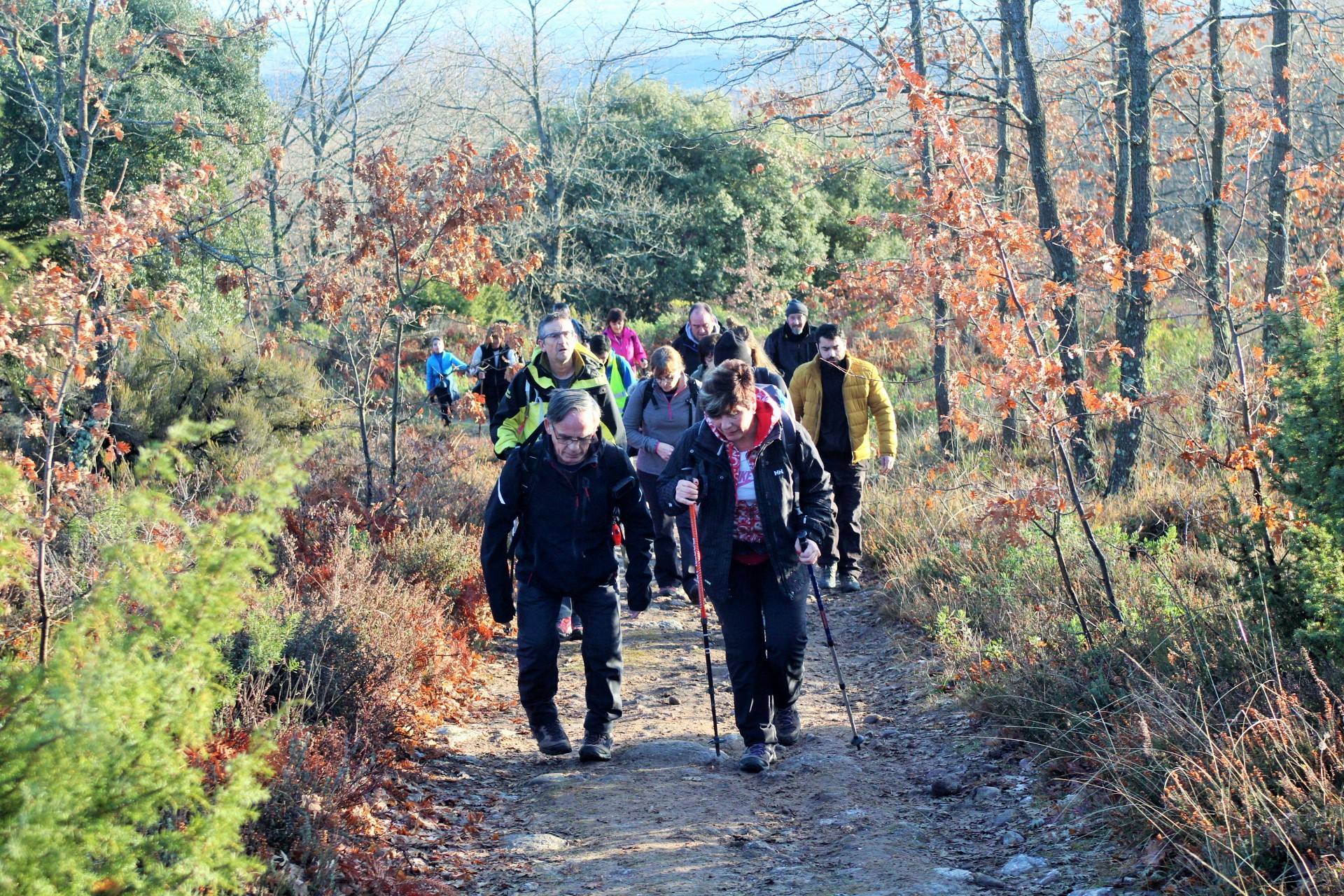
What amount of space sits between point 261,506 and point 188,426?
0.33m

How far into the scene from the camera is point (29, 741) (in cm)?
288

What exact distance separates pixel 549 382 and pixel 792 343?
14.0ft

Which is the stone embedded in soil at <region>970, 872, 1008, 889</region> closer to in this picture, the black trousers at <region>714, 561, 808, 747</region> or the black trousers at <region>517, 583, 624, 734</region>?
the black trousers at <region>714, 561, 808, 747</region>

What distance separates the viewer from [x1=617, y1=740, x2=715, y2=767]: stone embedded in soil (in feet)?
21.1

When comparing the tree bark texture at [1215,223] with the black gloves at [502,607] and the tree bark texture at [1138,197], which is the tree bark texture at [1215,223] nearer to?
the tree bark texture at [1138,197]

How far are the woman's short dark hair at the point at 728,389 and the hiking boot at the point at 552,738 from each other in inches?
75.2

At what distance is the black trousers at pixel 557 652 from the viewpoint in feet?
21.1

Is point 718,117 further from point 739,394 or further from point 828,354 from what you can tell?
point 739,394

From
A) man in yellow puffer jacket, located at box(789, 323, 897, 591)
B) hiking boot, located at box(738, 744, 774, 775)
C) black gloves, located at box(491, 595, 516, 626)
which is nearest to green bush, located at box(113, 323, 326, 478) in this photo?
man in yellow puffer jacket, located at box(789, 323, 897, 591)

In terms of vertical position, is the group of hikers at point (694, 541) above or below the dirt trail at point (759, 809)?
above

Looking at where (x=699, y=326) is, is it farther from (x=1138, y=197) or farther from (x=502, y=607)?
(x=502, y=607)

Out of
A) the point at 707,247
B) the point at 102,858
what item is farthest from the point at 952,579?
the point at 707,247

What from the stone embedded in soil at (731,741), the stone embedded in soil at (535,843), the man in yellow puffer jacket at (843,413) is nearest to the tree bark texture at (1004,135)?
the man in yellow puffer jacket at (843,413)

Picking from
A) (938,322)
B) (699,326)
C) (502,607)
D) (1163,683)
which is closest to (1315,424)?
(1163,683)
